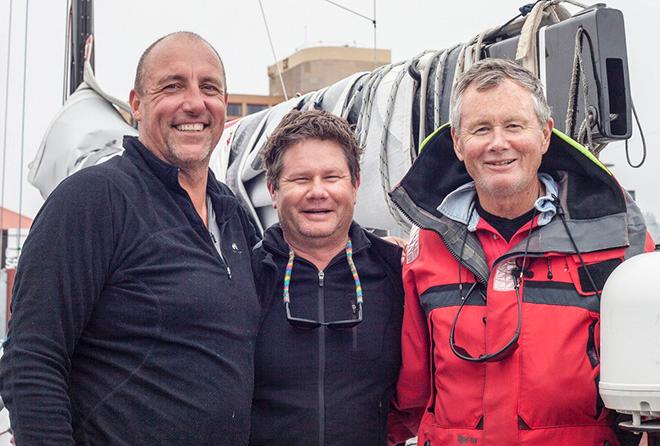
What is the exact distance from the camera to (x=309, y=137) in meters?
2.62

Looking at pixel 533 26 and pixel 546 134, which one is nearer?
pixel 546 134

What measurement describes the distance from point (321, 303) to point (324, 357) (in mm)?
154

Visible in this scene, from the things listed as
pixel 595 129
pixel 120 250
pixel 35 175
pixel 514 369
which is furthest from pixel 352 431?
pixel 35 175

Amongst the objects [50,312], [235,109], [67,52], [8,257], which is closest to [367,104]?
[50,312]

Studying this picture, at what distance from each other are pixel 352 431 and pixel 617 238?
87 centimetres

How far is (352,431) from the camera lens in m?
→ 2.46

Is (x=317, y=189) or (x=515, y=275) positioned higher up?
(x=317, y=189)

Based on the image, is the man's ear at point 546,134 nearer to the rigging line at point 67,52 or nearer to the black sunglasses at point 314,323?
the black sunglasses at point 314,323

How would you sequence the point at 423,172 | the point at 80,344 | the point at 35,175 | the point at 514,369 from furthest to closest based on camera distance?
the point at 35,175 < the point at 423,172 < the point at 514,369 < the point at 80,344

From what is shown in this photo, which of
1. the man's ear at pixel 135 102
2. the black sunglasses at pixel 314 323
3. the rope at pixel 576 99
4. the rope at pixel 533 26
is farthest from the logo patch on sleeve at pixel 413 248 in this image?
the man's ear at pixel 135 102

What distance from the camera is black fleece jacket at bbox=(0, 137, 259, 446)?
1.96 m

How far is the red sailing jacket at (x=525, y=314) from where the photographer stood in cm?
222

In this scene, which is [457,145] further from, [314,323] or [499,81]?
[314,323]

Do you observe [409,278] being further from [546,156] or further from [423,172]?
[546,156]
